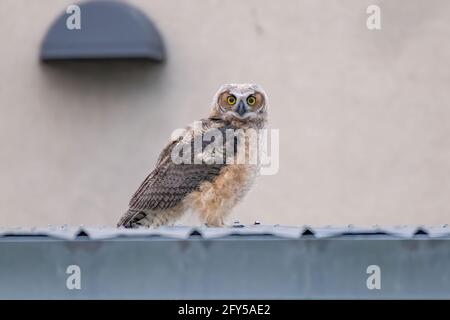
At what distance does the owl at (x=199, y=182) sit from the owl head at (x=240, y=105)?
16 centimetres

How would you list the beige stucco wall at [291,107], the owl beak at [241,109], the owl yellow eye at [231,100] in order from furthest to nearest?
the beige stucco wall at [291,107], the owl yellow eye at [231,100], the owl beak at [241,109]

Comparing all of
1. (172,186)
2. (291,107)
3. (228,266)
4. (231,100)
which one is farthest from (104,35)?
(228,266)

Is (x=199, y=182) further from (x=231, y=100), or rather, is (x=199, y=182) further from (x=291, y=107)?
(x=291, y=107)

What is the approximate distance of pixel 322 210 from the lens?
38.5 feet

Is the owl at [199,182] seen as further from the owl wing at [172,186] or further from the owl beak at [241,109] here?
the owl beak at [241,109]

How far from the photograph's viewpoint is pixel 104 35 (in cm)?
1132

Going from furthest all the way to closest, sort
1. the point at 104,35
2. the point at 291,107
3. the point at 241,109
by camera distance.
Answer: the point at 291,107 < the point at 104,35 < the point at 241,109

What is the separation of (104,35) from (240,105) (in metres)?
4.84

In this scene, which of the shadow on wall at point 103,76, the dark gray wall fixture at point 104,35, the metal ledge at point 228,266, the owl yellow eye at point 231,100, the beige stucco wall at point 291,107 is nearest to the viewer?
the metal ledge at point 228,266

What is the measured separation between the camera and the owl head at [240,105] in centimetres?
671

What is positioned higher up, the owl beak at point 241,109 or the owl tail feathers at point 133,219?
the owl beak at point 241,109

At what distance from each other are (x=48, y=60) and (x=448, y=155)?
396 cm

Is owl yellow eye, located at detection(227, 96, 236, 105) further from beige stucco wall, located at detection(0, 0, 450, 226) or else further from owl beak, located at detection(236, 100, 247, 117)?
beige stucco wall, located at detection(0, 0, 450, 226)

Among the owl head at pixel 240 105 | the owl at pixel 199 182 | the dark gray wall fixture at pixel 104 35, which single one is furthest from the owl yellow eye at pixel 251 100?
the dark gray wall fixture at pixel 104 35
